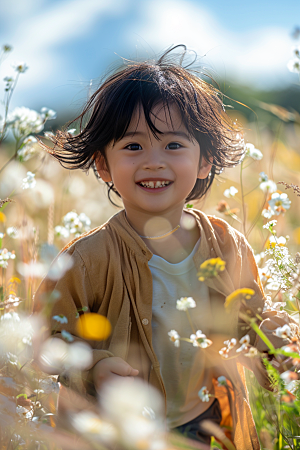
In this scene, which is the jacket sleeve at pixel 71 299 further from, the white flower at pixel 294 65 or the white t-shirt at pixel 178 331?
the white flower at pixel 294 65

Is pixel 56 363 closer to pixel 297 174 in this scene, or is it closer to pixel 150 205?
pixel 150 205

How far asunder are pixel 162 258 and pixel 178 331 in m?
0.34

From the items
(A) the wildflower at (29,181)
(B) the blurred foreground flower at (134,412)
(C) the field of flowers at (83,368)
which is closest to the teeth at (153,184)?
(C) the field of flowers at (83,368)

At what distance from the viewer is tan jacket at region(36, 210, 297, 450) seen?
1808 millimetres

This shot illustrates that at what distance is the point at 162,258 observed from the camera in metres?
2.05

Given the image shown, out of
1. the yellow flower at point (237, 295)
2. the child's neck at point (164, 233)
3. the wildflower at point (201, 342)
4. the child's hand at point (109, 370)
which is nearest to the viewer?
the yellow flower at point (237, 295)

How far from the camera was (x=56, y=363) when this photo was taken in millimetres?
1656

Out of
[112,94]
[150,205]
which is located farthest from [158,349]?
[112,94]

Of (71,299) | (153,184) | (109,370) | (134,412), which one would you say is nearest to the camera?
(134,412)

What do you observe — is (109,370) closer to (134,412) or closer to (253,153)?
(134,412)

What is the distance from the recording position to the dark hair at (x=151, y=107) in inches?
75.4

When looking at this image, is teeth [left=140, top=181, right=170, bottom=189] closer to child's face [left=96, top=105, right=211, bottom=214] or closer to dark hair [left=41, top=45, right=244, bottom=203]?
child's face [left=96, top=105, right=211, bottom=214]

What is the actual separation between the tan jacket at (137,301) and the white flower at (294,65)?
0.82m

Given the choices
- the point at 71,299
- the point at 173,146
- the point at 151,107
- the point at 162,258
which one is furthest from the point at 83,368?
the point at 151,107
